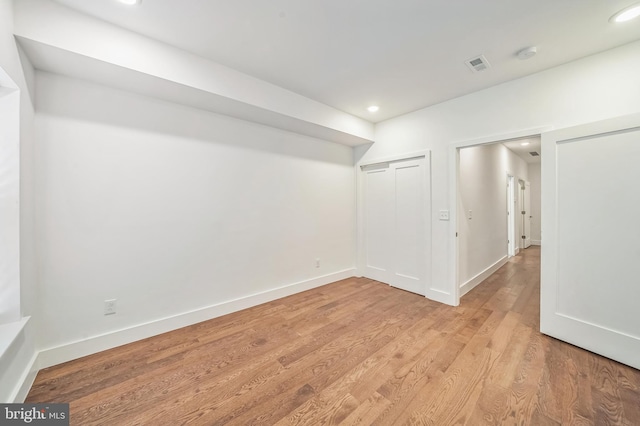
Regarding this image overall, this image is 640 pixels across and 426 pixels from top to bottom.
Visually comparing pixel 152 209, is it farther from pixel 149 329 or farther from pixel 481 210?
pixel 481 210

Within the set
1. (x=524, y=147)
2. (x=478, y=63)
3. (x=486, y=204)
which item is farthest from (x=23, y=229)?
(x=524, y=147)

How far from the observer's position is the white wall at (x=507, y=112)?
6.76ft

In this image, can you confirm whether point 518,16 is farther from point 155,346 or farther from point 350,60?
point 155,346

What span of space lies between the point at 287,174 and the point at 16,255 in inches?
102

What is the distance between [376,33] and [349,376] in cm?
280

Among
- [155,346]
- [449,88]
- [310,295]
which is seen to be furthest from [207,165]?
[449,88]

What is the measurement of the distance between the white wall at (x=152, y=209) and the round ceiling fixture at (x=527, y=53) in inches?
102

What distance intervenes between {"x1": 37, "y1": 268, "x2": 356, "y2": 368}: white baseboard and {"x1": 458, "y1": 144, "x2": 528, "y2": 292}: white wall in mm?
2606

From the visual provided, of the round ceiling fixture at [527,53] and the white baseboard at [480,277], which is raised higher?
the round ceiling fixture at [527,53]

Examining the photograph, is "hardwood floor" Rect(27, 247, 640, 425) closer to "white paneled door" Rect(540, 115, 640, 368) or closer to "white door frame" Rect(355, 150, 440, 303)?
"white paneled door" Rect(540, 115, 640, 368)

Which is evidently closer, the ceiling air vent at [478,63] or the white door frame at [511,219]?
the ceiling air vent at [478,63]

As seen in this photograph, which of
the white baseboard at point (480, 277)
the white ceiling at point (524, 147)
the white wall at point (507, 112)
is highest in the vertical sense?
the white ceiling at point (524, 147)

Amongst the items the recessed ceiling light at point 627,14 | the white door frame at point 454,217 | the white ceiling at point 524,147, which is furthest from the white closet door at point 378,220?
the white ceiling at point 524,147

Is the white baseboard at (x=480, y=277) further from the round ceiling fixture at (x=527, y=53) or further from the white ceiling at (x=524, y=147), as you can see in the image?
the round ceiling fixture at (x=527, y=53)
